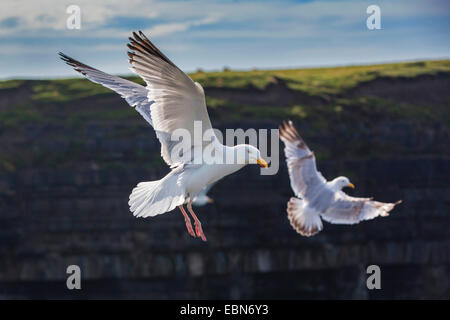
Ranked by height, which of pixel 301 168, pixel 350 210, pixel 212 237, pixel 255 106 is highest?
pixel 255 106

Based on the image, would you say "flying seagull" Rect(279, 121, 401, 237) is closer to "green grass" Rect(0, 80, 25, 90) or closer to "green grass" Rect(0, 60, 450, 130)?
"green grass" Rect(0, 60, 450, 130)

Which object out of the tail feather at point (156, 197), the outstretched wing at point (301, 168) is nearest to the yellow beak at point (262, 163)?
the tail feather at point (156, 197)

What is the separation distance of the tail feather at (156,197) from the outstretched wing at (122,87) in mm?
2281

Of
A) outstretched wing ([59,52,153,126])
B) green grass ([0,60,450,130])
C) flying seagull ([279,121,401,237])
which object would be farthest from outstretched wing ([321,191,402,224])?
green grass ([0,60,450,130])

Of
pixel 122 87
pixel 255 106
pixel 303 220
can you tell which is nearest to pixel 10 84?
pixel 255 106

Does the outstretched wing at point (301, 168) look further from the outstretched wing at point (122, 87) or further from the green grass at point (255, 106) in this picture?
the green grass at point (255, 106)

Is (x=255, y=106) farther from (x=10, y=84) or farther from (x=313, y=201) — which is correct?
(x=313, y=201)

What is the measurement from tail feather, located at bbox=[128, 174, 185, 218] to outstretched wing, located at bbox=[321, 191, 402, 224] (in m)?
6.59

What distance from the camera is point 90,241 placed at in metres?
45.3

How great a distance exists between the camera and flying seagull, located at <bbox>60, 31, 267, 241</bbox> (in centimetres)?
1153

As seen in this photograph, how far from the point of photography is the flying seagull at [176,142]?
11.5 m

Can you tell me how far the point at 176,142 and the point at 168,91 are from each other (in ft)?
3.78

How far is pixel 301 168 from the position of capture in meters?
19.1
